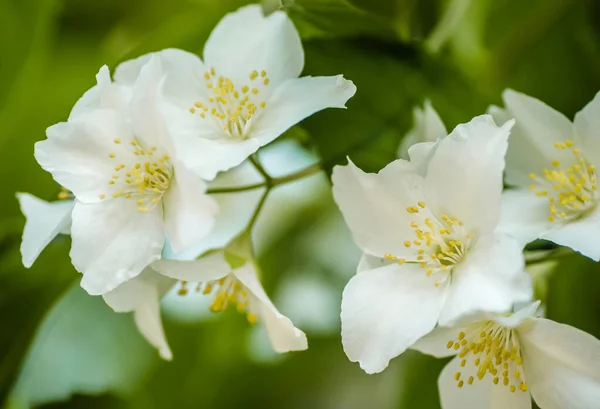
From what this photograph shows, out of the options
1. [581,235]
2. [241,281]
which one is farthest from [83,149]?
[581,235]

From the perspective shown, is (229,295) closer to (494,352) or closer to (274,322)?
(274,322)

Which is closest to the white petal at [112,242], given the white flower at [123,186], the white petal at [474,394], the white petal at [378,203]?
the white flower at [123,186]

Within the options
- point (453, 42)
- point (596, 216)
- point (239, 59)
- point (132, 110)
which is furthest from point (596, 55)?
point (132, 110)

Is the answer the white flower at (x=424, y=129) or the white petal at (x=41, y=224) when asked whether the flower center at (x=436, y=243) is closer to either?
the white flower at (x=424, y=129)

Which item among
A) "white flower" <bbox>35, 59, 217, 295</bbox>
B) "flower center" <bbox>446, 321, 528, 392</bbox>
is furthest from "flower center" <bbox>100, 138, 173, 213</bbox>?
"flower center" <bbox>446, 321, 528, 392</bbox>

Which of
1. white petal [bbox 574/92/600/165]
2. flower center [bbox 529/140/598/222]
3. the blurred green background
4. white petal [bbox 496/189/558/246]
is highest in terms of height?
white petal [bbox 574/92/600/165]

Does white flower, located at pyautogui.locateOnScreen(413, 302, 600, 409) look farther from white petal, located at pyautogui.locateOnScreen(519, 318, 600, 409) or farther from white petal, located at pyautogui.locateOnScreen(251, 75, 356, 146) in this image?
white petal, located at pyautogui.locateOnScreen(251, 75, 356, 146)
